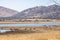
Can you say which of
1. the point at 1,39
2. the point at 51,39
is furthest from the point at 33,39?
the point at 1,39

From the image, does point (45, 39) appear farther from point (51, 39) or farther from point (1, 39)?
point (1, 39)

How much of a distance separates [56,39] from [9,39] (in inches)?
263

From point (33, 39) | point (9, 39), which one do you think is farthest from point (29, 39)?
point (9, 39)

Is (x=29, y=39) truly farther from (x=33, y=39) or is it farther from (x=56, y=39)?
Answer: (x=56, y=39)

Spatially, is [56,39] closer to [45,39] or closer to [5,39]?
[45,39]

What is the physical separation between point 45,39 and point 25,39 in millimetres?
2855

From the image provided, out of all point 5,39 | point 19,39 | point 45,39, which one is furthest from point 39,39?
point 5,39

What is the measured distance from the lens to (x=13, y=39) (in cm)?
Result: 3089

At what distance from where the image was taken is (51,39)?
3045cm

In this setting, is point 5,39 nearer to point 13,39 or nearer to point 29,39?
point 13,39

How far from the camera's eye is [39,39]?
30.8 meters

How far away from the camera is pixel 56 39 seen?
3006 cm

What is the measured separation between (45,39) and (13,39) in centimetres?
458

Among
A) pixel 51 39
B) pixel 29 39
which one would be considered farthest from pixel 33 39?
pixel 51 39
